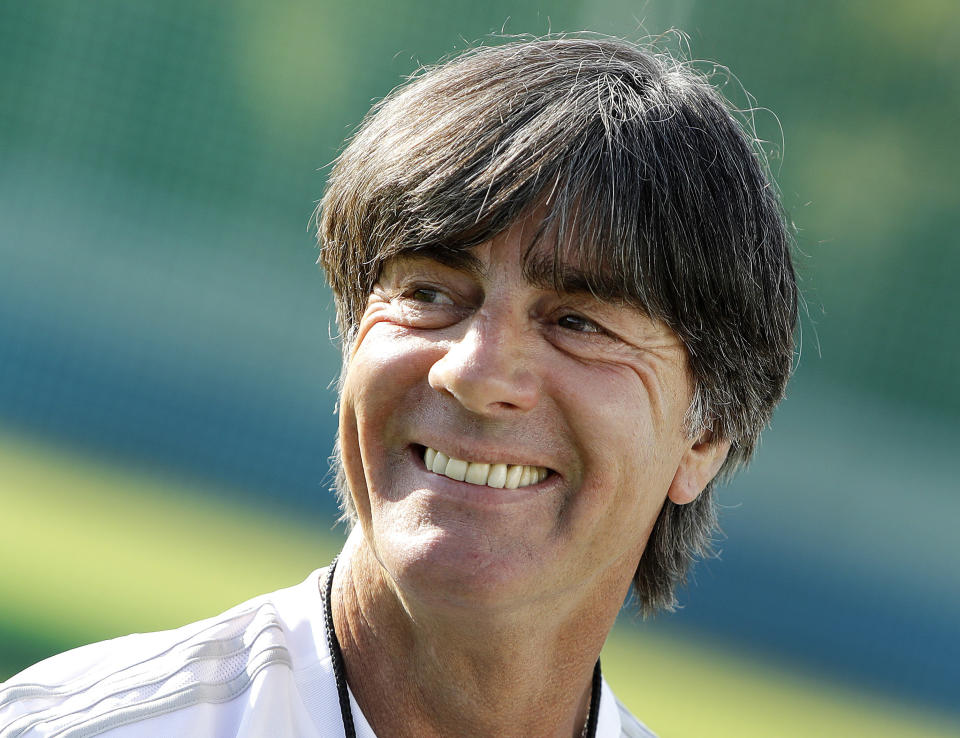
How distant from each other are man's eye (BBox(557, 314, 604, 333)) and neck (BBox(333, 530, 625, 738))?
1.40 feet

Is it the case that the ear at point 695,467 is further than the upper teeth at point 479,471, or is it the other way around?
the ear at point 695,467

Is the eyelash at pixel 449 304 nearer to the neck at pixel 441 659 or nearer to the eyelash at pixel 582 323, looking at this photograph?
the eyelash at pixel 582 323

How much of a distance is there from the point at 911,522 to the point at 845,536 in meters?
0.33

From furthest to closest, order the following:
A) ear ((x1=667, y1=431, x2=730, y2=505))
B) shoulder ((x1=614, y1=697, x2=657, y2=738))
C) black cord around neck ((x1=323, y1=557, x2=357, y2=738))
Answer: shoulder ((x1=614, y1=697, x2=657, y2=738)) < ear ((x1=667, y1=431, x2=730, y2=505)) < black cord around neck ((x1=323, y1=557, x2=357, y2=738))

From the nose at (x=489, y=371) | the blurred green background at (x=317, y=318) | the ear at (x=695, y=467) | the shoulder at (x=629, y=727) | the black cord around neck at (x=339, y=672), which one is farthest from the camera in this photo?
the blurred green background at (x=317, y=318)

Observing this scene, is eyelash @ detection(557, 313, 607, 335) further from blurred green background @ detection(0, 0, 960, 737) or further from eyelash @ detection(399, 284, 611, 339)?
blurred green background @ detection(0, 0, 960, 737)

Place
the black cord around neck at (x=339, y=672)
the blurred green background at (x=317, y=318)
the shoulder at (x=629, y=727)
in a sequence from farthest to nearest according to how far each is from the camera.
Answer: the blurred green background at (x=317, y=318) → the shoulder at (x=629, y=727) → the black cord around neck at (x=339, y=672)

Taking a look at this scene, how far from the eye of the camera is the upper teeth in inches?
63.8

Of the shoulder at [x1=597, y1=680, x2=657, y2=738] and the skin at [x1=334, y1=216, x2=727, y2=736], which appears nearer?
the skin at [x1=334, y1=216, x2=727, y2=736]

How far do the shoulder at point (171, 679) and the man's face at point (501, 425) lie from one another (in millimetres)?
229

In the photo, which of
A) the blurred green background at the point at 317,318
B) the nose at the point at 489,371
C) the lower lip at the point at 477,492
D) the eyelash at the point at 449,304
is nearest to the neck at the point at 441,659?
the lower lip at the point at 477,492

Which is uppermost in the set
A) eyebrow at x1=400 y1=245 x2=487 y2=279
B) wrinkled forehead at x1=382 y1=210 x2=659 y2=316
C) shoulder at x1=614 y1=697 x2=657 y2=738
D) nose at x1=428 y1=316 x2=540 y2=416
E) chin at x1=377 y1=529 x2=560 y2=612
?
wrinkled forehead at x1=382 y1=210 x2=659 y2=316

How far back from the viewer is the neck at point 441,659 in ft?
5.59

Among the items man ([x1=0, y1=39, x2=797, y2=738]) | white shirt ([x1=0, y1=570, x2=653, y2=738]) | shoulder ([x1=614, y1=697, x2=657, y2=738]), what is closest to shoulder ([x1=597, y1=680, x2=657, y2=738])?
shoulder ([x1=614, y1=697, x2=657, y2=738])
